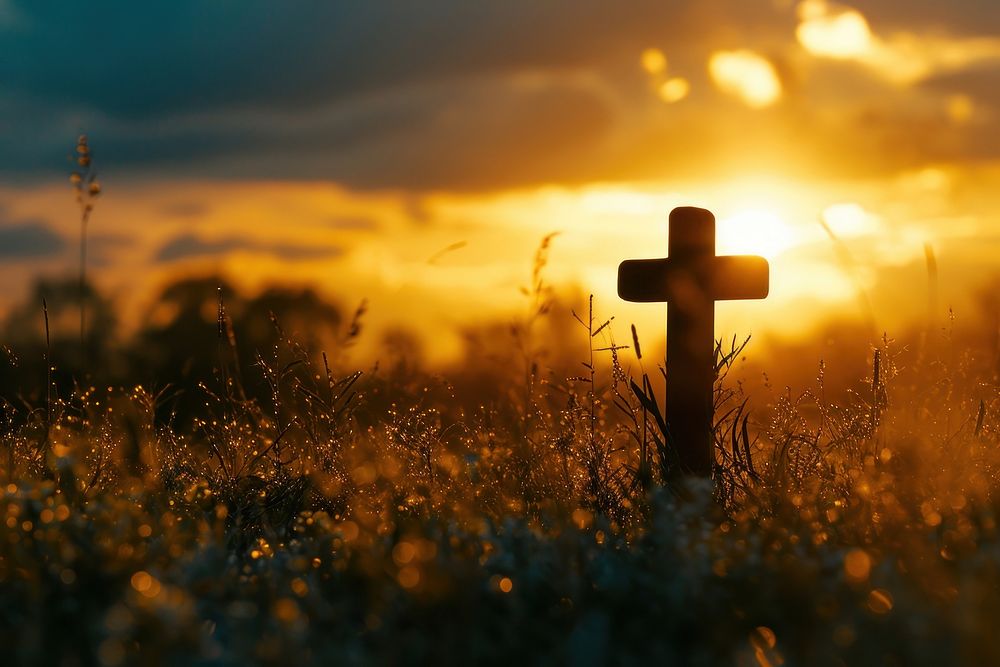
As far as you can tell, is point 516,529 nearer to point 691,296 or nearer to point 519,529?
point 519,529

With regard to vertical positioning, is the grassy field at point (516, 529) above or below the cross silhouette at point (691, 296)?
below

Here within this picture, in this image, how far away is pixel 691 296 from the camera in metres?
5.63

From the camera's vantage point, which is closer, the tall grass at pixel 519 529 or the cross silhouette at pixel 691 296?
the tall grass at pixel 519 529

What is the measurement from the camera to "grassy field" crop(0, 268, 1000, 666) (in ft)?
8.81

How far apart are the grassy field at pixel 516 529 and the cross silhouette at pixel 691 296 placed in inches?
6.2

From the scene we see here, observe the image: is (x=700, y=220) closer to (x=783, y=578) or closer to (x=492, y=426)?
(x=492, y=426)

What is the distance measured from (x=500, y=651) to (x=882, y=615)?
103cm

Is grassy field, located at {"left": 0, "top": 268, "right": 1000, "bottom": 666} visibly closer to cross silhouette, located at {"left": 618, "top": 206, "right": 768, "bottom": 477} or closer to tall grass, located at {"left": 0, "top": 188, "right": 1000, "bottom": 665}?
tall grass, located at {"left": 0, "top": 188, "right": 1000, "bottom": 665}

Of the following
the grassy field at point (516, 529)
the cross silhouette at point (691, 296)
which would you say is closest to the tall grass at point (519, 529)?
the grassy field at point (516, 529)

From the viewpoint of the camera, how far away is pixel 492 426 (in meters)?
5.75

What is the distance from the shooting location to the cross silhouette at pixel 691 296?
17.7 feet

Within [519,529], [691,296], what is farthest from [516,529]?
[691,296]

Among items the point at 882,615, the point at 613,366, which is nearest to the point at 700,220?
the point at 613,366

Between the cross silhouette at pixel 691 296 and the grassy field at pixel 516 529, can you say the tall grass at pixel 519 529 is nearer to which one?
the grassy field at pixel 516 529
